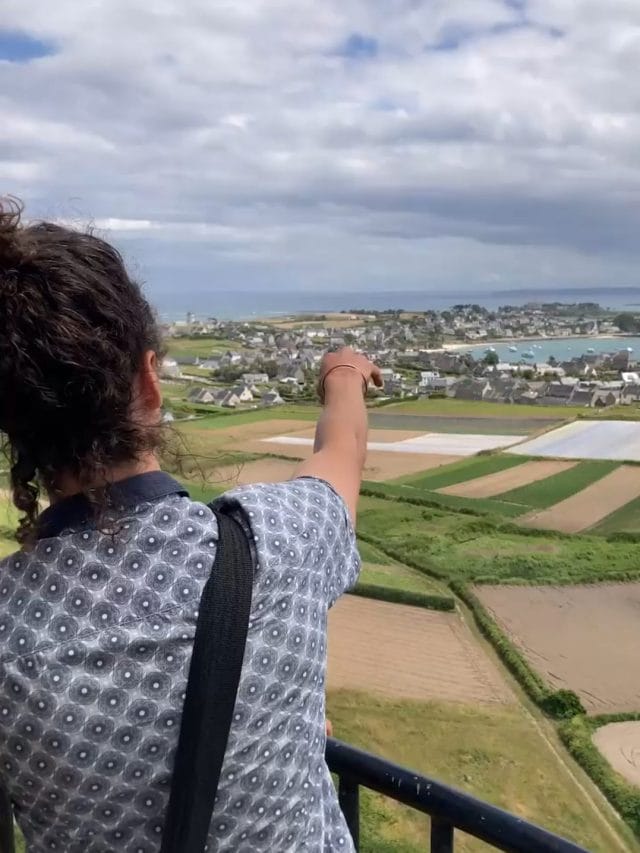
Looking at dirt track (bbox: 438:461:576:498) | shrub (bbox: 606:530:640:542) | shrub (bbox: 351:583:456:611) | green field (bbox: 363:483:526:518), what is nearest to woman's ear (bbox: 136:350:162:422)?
shrub (bbox: 351:583:456:611)

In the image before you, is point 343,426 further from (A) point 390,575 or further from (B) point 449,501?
(B) point 449,501

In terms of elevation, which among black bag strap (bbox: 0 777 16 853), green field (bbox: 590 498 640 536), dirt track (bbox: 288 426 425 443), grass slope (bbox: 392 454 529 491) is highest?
black bag strap (bbox: 0 777 16 853)

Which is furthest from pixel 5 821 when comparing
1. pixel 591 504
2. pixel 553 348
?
pixel 553 348

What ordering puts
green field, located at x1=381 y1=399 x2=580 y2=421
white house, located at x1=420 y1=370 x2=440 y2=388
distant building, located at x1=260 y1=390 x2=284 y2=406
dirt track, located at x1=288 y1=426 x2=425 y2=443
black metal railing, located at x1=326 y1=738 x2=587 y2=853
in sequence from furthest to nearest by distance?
white house, located at x1=420 y1=370 x2=440 y2=388 < distant building, located at x1=260 y1=390 x2=284 y2=406 < green field, located at x1=381 y1=399 x2=580 y2=421 < dirt track, located at x1=288 y1=426 x2=425 y2=443 < black metal railing, located at x1=326 y1=738 x2=587 y2=853

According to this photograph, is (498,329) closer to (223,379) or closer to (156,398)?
(223,379)

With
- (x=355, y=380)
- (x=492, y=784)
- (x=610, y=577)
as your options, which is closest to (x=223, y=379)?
(x=610, y=577)

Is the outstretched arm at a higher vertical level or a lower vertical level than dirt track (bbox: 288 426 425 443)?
higher

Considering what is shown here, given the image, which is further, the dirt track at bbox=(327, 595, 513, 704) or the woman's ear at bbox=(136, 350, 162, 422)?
the dirt track at bbox=(327, 595, 513, 704)

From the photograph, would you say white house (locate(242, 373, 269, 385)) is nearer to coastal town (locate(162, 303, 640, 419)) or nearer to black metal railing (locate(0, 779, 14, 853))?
coastal town (locate(162, 303, 640, 419))
